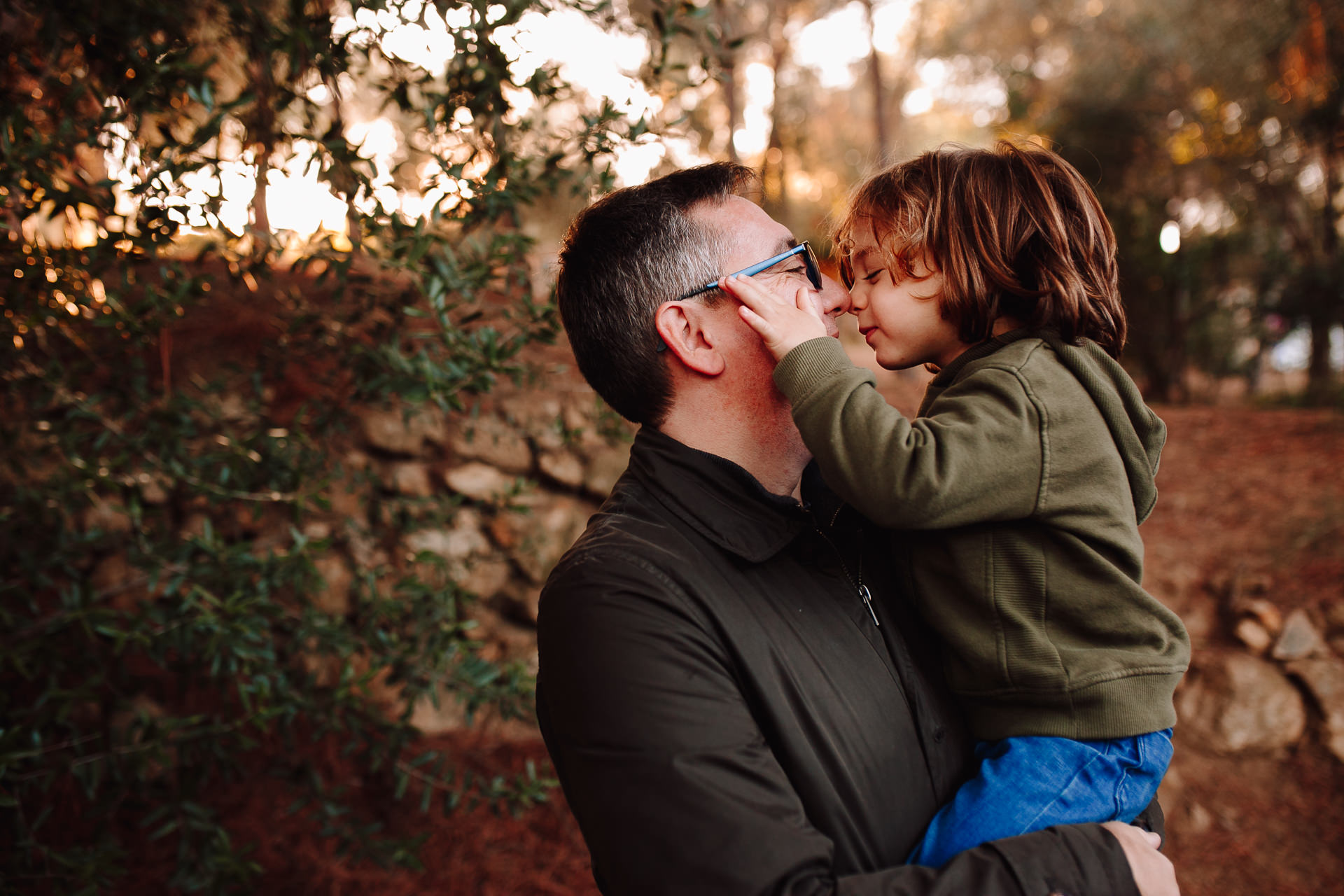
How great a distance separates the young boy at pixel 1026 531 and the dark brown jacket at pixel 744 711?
0.14 m

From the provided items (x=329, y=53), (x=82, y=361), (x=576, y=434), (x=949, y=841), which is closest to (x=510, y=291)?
(x=576, y=434)

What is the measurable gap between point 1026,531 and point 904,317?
65 cm

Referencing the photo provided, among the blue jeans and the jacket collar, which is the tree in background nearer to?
the jacket collar

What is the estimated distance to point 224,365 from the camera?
3531 millimetres

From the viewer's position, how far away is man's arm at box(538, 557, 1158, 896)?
1185 millimetres

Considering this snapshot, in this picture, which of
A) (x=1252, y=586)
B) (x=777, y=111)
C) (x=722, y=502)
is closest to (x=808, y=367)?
(x=722, y=502)

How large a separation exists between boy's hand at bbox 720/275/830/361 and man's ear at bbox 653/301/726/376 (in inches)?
4.0

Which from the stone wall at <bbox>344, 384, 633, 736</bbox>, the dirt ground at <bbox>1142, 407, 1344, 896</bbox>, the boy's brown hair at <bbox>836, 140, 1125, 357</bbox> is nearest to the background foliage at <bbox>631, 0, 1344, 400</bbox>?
the dirt ground at <bbox>1142, 407, 1344, 896</bbox>

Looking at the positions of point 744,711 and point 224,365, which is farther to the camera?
point 224,365

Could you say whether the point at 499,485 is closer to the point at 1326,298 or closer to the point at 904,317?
the point at 904,317

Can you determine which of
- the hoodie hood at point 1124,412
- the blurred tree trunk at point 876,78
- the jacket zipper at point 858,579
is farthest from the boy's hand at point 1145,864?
the blurred tree trunk at point 876,78

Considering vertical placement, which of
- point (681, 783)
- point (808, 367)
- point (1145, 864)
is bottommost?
point (1145, 864)

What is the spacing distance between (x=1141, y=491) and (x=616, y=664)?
1.33 m

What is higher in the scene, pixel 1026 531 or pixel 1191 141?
pixel 1191 141
